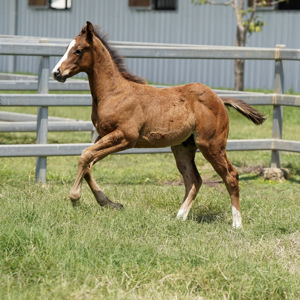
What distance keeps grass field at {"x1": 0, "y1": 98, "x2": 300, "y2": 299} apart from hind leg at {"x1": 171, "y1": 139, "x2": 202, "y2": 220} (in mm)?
141

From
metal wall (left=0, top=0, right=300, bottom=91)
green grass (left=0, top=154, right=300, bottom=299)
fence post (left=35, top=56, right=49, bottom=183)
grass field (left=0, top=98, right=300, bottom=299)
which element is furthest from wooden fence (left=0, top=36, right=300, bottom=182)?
metal wall (left=0, top=0, right=300, bottom=91)

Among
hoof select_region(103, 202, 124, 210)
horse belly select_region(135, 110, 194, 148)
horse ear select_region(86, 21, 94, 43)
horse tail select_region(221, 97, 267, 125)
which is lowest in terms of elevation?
hoof select_region(103, 202, 124, 210)

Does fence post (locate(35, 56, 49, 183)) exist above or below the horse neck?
below

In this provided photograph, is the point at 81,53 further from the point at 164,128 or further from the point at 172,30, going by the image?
the point at 172,30

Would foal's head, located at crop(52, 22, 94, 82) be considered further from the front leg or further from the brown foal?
the front leg

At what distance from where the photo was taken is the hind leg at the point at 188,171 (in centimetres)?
590

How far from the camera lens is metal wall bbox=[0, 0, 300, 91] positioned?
61.0 feet

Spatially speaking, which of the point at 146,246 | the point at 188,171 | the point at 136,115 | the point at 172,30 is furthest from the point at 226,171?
the point at 172,30

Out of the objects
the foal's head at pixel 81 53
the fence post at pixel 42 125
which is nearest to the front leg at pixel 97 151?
the foal's head at pixel 81 53

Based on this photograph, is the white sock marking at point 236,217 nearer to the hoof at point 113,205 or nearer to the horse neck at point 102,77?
the hoof at point 113,205

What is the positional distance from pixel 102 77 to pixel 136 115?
45 cm

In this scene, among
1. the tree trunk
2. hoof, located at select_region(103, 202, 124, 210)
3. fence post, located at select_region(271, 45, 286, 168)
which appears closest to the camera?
hoof, located at select_region(103, 202, 124, 210)

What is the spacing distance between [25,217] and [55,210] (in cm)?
31

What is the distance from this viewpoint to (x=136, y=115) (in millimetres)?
5512
